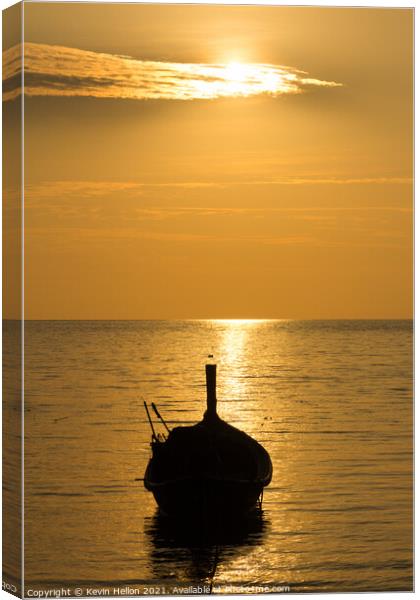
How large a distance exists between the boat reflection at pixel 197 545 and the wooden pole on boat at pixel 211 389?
120 centimetres

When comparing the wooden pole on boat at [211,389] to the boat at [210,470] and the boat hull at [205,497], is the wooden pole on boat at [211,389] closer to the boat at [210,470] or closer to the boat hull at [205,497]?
the boat at [210,470]

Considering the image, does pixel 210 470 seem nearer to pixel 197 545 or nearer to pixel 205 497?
pixel 205 497

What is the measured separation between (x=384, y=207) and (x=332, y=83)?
1.33 metres

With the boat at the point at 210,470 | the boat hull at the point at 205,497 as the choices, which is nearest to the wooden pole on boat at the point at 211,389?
the boat at the point at 210,470

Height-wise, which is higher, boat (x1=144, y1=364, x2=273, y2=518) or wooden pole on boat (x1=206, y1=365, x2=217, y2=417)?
wooden pole on boat (x1=206, y1=365, x2=217, y2=417)

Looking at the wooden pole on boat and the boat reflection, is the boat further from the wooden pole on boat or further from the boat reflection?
the boat reflection

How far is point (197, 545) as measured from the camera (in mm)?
14297

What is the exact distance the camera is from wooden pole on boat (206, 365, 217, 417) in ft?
49.3

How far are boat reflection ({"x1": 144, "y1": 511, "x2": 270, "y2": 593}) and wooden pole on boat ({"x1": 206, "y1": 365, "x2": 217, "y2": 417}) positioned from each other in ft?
3.94

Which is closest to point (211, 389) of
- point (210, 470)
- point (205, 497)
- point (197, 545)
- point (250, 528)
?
point (210, 470)

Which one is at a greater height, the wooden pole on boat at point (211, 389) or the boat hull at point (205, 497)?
the wooden pole on boat at point (211, 389)

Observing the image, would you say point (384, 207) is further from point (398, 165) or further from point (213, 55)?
point (213, 55)

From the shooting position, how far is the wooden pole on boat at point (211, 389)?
15039 millimetres

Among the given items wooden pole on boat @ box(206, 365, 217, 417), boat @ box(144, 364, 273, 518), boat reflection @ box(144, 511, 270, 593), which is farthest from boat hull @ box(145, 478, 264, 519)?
wooden pole on boat @ box(206, 365, 217, 417)
